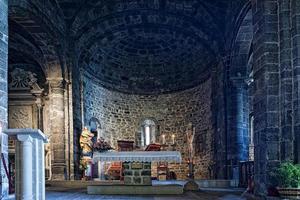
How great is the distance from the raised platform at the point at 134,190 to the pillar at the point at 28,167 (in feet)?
18.9

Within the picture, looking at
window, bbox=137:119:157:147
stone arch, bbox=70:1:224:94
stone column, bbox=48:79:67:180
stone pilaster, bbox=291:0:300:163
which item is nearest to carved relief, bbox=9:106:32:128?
stone column, bbox=48:79:67:180

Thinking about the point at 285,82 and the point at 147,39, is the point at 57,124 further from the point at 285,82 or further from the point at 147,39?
the point at 285,82

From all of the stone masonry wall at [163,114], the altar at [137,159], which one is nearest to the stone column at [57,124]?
the stone masonry wall at [163,114]

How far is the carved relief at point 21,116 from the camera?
55.9 feet

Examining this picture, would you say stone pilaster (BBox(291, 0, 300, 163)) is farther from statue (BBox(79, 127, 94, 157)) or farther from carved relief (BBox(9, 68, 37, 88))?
carved relief (BBox(9, 68, 37, 88))

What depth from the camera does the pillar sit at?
194 inches

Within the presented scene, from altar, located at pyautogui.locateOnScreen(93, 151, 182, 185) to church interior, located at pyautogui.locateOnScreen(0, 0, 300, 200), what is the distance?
0.02 metres

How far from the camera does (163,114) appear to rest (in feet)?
70.4

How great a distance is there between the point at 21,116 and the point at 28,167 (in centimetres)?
1267

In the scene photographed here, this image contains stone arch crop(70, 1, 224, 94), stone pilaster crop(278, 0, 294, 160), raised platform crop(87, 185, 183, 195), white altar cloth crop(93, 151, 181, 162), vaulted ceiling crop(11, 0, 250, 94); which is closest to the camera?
stone pilaster crop(278, 0, 294, 160)

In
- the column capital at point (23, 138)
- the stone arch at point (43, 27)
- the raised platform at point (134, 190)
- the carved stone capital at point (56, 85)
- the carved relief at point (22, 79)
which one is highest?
the stone arch at point (43, 27)

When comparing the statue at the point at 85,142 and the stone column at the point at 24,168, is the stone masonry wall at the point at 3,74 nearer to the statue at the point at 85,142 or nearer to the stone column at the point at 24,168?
the stone column at the point at 24,168

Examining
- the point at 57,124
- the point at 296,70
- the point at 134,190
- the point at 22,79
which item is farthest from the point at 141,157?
the point at 22,79

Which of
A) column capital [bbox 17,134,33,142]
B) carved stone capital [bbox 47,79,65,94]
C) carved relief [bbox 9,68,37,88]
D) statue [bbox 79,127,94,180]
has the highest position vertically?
carved relief [bbox 9,68,37,88]
